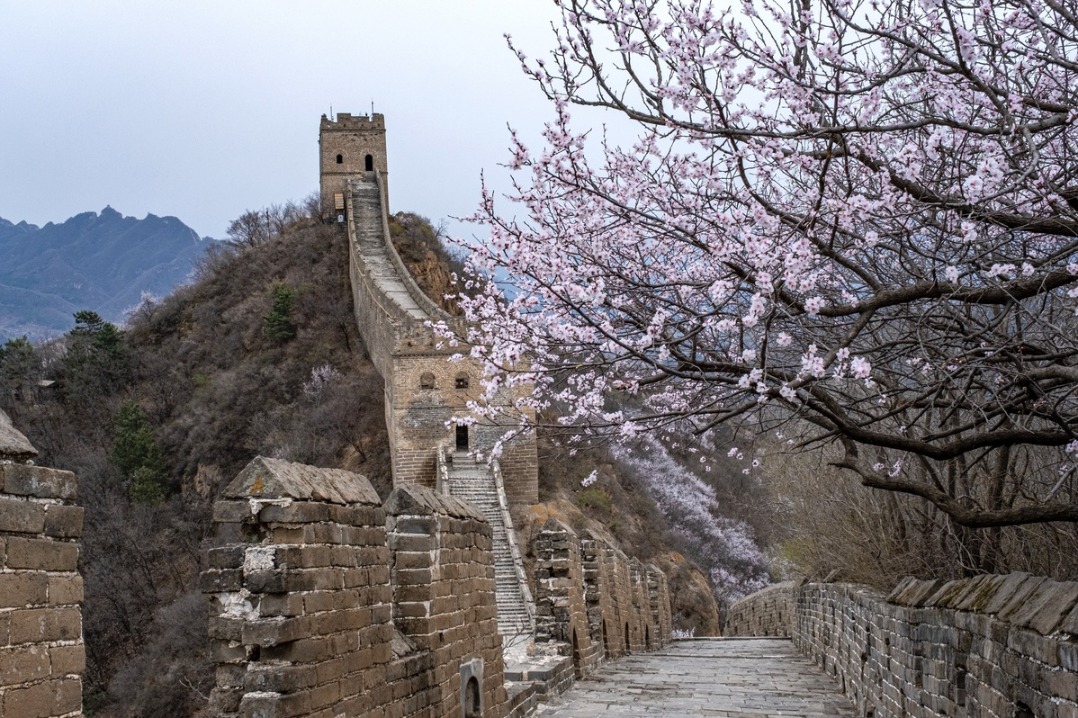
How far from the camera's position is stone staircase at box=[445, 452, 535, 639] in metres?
25.7

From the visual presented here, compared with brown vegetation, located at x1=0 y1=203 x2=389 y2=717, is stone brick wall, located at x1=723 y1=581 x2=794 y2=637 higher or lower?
lower

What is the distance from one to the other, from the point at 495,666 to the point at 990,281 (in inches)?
204

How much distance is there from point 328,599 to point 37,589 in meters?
2.04

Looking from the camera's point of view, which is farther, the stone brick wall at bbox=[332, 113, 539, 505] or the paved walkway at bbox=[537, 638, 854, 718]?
the stone brick wall at bbox=[332, 113, 539, 505]

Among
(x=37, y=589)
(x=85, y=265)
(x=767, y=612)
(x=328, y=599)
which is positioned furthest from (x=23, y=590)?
(x=85, y=265)

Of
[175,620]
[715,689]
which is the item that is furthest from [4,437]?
[175,620]

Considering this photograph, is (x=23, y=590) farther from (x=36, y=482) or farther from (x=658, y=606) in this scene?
(x=658, y=606)

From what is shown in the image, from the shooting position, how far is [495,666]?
31.7 ft

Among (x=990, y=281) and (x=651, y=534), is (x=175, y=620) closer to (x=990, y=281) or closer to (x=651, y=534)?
(x=651, y=534)

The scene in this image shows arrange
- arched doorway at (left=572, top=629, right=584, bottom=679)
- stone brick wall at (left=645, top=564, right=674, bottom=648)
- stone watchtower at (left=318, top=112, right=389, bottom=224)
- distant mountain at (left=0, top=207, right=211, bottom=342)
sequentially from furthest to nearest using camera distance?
1. distant mountain at (left=0, top=207, right=211, bottom=342)
2. stone watchtower at (left=318, top=112, right=389, bottom=224)
3. stone brick wall at (left=645, top=564, right=674, bottom=648)
4. arched doorway at (left=572, top=629, right=584, bottom=679)

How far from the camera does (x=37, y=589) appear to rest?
4.12 meters

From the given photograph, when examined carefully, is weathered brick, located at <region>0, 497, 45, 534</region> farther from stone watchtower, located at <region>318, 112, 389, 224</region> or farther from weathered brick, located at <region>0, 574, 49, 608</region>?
stone watchtower, located at <region>318, 112, 389, 224</region>

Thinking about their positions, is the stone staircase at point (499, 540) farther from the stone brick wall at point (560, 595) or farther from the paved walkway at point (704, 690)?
the stone brick wall at point (560, 595)

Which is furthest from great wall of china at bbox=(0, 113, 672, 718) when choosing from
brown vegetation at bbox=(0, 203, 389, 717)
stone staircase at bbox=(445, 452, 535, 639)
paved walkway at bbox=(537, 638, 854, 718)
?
brown vegetation at bbox=(0, 203, 389, 717)
